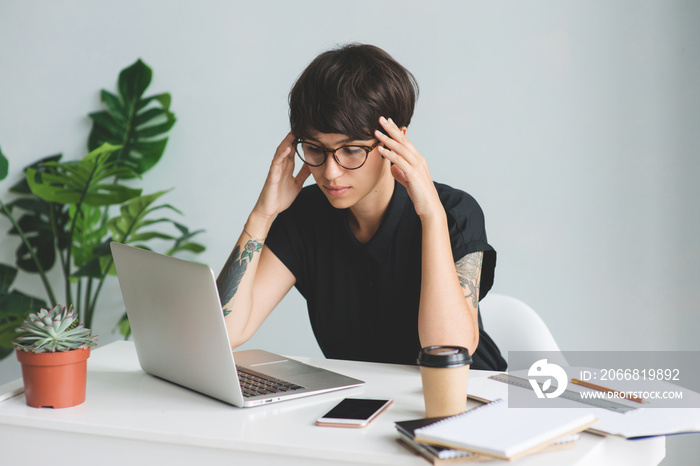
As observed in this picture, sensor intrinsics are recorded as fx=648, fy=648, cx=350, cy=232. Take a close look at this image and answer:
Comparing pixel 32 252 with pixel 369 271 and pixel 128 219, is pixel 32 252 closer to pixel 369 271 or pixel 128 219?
pixel 128 219

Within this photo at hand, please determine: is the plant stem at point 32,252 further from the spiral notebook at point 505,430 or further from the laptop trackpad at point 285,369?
the spiral notebook at point 505,430

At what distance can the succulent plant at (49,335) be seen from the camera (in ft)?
3.49

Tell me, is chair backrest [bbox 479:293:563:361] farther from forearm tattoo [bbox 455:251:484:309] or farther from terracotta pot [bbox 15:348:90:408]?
terracotta pot [bbox 15:348:90:408]

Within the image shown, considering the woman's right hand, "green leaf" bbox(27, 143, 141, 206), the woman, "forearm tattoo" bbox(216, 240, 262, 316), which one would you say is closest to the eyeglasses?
the woman

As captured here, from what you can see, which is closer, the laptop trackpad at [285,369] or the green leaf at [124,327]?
the laptop trackpad at [285,369]

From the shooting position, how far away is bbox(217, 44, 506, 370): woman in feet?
4.40

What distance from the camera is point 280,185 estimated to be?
158cm

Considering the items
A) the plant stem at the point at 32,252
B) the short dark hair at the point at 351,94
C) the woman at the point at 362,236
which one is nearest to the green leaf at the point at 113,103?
the plant stem at the point at 32,252

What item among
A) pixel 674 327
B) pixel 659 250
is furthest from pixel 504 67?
pixel 674 327

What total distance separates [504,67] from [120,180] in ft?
5.35

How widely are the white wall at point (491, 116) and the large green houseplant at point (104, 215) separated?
0.26 feet

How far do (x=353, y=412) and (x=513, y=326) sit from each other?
0.78 meters

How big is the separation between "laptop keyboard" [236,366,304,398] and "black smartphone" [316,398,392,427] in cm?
14

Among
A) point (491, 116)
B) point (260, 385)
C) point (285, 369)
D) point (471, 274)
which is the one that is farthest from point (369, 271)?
point (491, 116)
